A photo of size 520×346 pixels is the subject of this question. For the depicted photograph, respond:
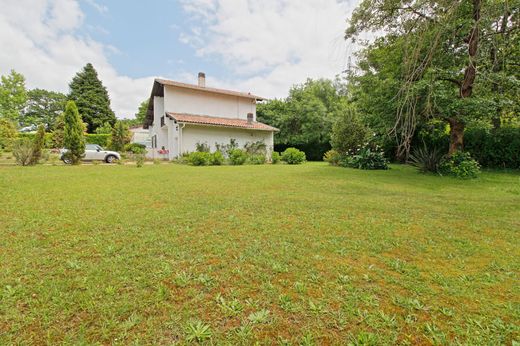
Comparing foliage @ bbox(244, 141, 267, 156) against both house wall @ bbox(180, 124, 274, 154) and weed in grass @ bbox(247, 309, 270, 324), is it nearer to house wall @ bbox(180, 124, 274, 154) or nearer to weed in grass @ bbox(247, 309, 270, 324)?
house wall @ bbox(180, 124, 274, 154)

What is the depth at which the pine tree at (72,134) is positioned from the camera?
13.6 metres

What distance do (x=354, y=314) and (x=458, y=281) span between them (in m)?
1.29

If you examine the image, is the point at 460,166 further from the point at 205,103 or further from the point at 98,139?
the point at 98,139

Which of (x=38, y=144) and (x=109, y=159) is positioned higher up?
(x=38, y=144)

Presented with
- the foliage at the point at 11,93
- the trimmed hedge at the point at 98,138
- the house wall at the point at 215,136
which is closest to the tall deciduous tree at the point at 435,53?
the house wall at the point at 215,136

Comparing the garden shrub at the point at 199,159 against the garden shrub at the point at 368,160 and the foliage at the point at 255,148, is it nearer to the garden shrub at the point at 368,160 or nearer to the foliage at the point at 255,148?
the foliage at the point at 255,148

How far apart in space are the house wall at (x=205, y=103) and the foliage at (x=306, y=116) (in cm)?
392

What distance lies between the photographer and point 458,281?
2422 millimetres

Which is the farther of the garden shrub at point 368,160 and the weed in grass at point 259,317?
the garden shrub at point 368,160

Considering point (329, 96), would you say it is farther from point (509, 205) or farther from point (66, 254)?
point (66, 254)

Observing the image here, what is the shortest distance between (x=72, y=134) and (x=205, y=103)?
32.6 feet

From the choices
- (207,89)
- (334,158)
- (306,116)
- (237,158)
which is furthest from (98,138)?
(334,158)

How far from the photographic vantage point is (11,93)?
33688 mm

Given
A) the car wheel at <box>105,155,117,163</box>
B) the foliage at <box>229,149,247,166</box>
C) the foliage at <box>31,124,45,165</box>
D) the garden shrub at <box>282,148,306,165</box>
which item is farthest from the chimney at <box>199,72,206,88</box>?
the foliage at <box>31,124,45,165</box>
